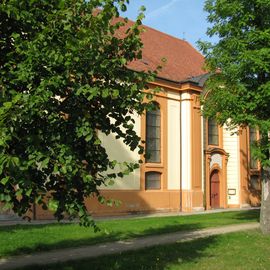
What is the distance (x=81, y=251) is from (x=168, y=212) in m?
16.0

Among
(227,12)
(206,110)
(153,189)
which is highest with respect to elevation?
(227,12)

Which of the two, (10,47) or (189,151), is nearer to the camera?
(10,47)

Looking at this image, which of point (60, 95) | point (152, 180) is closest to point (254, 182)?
point (152, 180)

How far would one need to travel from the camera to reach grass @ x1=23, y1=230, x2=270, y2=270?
370 inches

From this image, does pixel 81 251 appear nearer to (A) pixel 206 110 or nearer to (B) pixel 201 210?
(A) pixel 206 110

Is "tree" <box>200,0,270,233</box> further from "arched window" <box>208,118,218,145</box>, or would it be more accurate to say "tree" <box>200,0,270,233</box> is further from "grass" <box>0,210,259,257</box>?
"arched window" <box>208,118,218,145</box>

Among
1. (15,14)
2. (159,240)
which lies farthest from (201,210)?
(15,14)

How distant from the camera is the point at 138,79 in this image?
6.98 metres

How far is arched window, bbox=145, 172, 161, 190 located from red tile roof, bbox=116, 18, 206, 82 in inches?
228

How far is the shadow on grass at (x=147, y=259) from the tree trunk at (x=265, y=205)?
347cm

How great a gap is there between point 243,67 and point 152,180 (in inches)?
524

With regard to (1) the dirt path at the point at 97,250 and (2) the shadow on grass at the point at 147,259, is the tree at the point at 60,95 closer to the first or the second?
(2) the shadow on grass at the point at 147,259

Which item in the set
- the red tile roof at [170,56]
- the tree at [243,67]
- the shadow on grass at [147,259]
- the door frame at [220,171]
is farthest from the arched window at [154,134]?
the shadow on grass at [147,259]


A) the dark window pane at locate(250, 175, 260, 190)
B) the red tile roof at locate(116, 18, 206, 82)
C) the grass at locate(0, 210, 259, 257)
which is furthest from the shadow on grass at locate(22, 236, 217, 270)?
the dark window pane at locate(250, 175, 260, 190)
